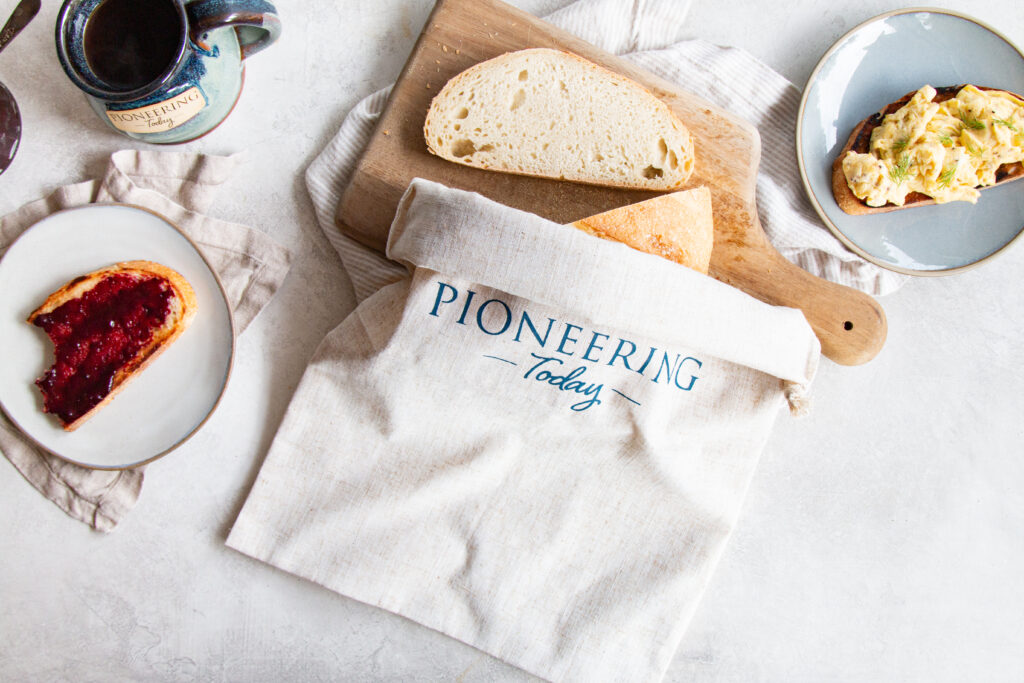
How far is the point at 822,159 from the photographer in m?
1.62

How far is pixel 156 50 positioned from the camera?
4.39 ft

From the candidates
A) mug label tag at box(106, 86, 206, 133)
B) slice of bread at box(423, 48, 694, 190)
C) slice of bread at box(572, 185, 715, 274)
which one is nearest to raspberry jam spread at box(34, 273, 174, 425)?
mug label tag at box(106, 86, 206, 133)

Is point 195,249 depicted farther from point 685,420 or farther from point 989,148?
point 989,148

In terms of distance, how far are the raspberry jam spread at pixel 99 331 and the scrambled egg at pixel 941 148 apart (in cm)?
159

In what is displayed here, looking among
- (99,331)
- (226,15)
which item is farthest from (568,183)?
(99,331)

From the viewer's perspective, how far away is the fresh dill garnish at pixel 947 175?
149cm

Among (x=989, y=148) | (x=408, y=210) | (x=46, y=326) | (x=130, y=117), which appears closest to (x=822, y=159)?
(x=989, y=148)

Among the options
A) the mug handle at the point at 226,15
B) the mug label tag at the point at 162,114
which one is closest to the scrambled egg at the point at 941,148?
the mug handle at the point at 226,15

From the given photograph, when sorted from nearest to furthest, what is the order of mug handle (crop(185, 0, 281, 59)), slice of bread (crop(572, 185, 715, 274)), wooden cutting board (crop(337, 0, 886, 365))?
1. mug handle (crop(185, 0, 281, 59))
2. slice of bread (crop(572, 185, 715, 274))
3. wooden cutting board (crop(337, 0, 886, 365))

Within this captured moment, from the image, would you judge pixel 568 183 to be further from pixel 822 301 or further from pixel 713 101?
pixel 822 301

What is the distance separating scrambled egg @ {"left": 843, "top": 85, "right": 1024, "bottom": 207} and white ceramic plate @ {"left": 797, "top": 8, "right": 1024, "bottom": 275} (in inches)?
3.6

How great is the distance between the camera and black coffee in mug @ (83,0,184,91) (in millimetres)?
1333

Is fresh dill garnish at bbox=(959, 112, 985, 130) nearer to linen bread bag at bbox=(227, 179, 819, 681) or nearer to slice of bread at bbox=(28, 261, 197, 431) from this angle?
linen bread bag at bbox=(227, 179, 819, 681)

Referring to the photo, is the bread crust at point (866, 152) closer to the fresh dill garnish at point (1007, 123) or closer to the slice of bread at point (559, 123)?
the fresh dill garnish at point (1007, 123)
